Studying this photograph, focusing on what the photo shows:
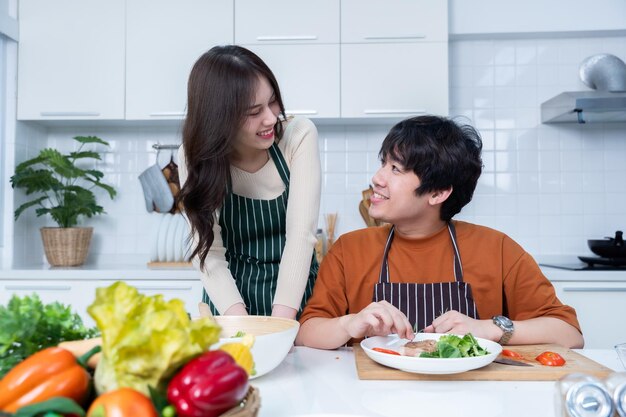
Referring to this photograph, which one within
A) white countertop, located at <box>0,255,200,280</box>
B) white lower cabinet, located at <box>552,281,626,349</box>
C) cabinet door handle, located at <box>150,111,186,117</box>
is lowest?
white lower cabinet, located at <box>552,281,626,349</box>

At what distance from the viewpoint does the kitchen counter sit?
845 millimetres

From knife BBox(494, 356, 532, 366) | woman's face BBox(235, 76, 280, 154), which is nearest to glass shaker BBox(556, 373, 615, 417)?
knife BBox(494, 356, 532, 366)

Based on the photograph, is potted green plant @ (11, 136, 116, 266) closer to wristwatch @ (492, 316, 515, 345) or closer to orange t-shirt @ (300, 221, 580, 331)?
orange t-shirt @ (300, 221, 580, 331)

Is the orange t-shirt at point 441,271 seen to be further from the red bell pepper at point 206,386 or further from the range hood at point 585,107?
the range hood at point 585,107

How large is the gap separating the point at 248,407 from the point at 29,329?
27 cm

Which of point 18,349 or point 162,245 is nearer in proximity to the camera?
point 18,349

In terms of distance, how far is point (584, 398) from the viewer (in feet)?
2.31

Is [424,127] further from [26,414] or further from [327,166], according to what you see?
[327,166]

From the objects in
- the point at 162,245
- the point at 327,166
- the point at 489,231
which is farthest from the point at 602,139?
the point at 162,245

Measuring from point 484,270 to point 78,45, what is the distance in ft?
7.77

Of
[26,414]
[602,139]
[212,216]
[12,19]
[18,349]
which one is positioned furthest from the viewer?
[602,139]

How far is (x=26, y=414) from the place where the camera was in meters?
0.53

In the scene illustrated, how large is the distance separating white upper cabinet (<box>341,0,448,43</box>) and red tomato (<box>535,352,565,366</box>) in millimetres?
2061

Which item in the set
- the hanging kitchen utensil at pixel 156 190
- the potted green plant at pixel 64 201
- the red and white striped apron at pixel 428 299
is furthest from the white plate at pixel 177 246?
the red and white striped apron at pixel 428 299
